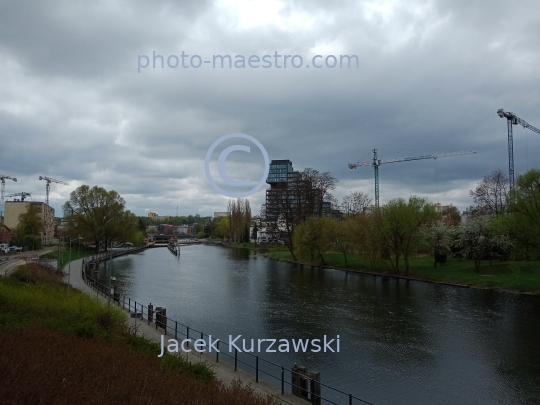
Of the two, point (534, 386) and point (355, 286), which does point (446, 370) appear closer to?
point (534, 386)

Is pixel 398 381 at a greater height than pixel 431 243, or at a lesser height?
lesser

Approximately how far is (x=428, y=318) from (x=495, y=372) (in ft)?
23.2

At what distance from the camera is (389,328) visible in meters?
17.7

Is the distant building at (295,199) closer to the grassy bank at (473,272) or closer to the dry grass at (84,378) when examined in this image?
the grassy bank at (473,272)

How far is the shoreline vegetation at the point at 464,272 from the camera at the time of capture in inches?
1088

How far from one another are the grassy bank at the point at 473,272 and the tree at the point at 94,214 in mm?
28419

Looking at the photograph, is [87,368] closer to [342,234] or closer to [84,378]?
[84,378]

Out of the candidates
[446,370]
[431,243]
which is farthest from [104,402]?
[431,243]

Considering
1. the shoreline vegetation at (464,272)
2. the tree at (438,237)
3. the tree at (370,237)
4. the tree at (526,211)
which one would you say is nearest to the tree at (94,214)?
the shoreline vegetation at (464,272)

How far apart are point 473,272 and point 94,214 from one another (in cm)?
4367

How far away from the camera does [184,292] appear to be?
26.3 metres

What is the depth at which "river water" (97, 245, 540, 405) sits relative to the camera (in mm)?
11531

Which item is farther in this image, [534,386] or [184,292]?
[184,292]

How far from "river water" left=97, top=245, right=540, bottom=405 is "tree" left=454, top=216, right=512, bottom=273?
239 inches
